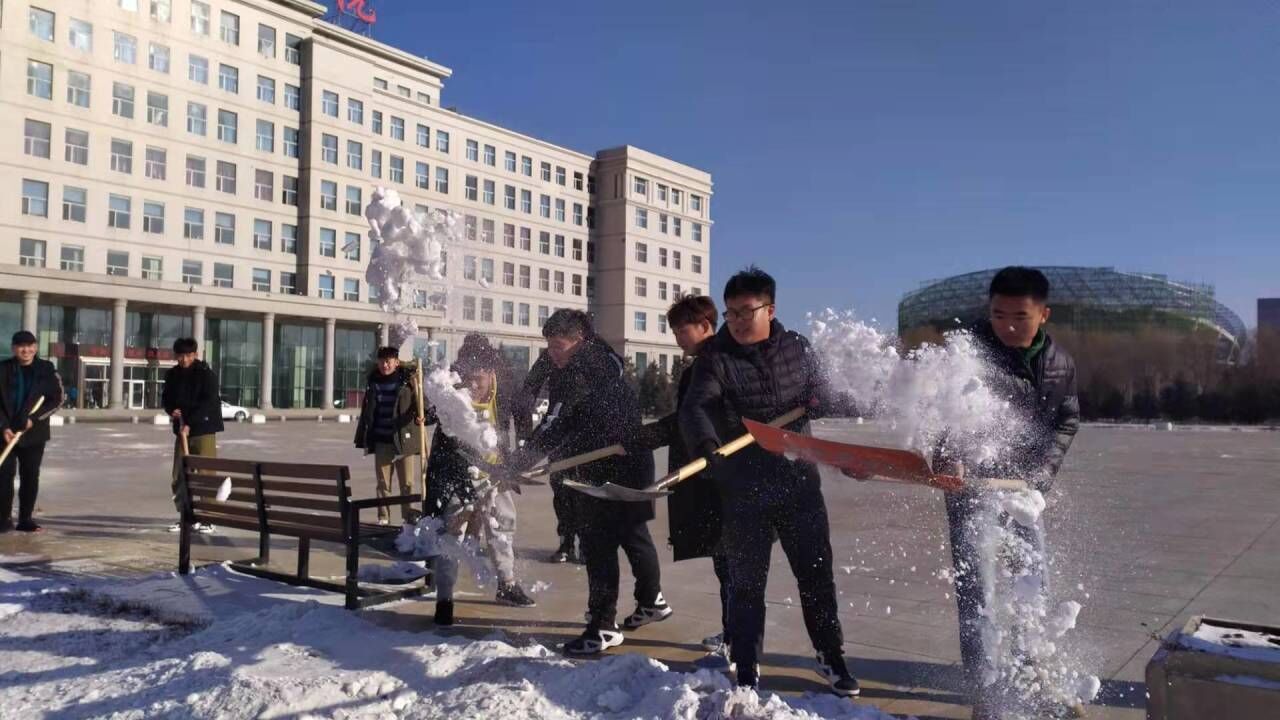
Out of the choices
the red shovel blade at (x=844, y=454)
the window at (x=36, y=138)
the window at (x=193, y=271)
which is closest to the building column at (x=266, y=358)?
the window at (x=193, y=271)

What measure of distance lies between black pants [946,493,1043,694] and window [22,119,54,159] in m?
49.7

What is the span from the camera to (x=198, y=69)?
47312mm

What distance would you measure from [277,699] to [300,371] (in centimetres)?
5224

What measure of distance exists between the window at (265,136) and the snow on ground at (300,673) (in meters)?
50.5

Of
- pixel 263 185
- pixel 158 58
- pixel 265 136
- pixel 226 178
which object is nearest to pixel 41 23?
pixel 158 58

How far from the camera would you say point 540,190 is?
6038 cm

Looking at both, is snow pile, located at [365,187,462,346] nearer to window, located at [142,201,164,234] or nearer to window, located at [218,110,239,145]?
window, located at [142,201,164,234]

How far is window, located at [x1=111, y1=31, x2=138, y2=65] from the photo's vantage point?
44.1m

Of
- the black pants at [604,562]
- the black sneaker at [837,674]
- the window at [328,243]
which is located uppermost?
the window at [328,243]

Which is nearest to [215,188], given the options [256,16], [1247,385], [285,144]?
[285,144]

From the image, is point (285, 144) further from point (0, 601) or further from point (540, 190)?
point (0, 601)

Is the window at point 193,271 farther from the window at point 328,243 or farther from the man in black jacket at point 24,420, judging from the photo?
the man in black jacket at point 24,420

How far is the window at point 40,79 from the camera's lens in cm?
4147

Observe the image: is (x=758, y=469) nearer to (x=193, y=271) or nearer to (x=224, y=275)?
(x=193, y=271)
